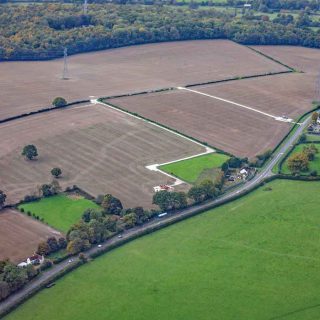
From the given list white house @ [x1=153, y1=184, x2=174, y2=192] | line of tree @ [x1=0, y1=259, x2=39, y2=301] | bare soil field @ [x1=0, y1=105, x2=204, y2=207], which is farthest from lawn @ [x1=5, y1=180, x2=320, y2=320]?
bare soil field @ [x1=0, y1=105, x2=204, y2=207]

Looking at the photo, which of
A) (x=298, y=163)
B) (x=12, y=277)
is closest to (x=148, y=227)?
(x=12, y=277)

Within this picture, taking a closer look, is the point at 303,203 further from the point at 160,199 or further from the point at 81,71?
the point at 81,71

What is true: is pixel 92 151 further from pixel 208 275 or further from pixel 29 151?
pixel 208 275

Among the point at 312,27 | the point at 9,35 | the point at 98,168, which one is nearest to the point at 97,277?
the point at 98,168

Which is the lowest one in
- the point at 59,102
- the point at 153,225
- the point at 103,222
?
the point at 153,225

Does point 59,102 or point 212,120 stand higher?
point 59,102

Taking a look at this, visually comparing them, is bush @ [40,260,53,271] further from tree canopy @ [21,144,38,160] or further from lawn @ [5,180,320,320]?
tree canopy @ [21,144,38,160]
